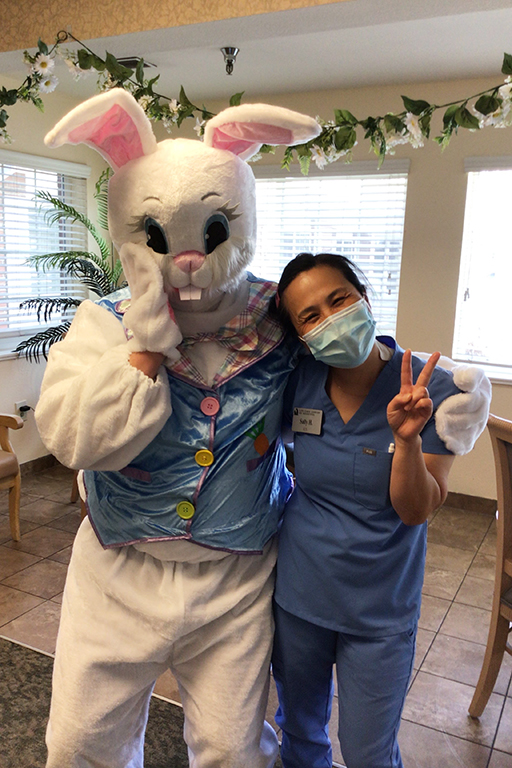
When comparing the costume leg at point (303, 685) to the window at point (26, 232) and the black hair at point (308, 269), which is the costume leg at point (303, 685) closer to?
the black hair at point (308, 269)

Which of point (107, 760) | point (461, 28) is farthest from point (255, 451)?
point (461, 28)

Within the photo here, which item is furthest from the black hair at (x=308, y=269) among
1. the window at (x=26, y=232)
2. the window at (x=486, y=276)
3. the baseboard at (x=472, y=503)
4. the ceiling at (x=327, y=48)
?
the window at (x=26, y=232)

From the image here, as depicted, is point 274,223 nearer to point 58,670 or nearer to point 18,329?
point 18,329

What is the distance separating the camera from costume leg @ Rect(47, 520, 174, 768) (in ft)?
4.18

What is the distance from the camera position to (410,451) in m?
1.17

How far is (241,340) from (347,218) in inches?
132

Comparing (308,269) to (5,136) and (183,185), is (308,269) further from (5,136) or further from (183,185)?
(5,136)

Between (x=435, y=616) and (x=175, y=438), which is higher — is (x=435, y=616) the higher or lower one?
the lower one

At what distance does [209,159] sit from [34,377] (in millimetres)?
3624

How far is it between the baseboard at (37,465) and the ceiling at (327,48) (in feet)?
8.40

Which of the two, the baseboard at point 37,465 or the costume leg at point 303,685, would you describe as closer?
the costume leg at point 303,685

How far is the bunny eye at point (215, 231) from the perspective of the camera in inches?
49.0

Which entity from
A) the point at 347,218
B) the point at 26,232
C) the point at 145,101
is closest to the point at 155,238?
the point at 145,101

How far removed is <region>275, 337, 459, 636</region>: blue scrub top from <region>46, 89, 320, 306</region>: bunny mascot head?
1.17ft
